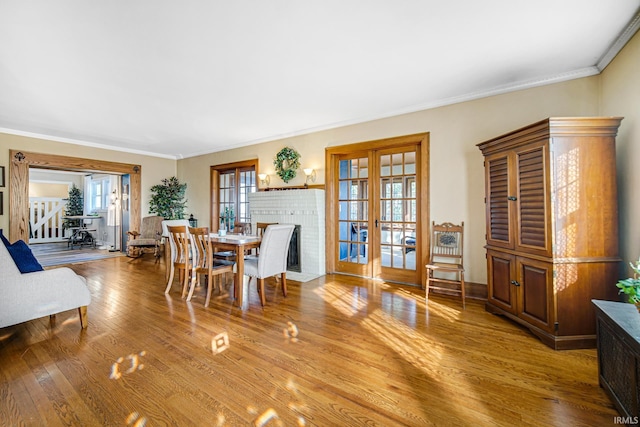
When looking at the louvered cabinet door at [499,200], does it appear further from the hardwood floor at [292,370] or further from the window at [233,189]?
the window at [233,189]

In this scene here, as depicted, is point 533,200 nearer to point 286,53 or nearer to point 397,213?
point 397,213

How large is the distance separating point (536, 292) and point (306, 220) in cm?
326

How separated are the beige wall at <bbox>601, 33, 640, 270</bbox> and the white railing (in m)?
13.2

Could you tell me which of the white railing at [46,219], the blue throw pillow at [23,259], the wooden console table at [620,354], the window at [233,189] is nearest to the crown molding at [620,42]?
the wooden console table at [620,354]

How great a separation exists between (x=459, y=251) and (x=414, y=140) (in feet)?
5.51

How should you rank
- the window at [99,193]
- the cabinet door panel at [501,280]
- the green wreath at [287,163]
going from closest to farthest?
the cabinet door panel at [501,280] → the green wreath at [287,163] → the window at [99,193]

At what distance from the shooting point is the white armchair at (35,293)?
215cm

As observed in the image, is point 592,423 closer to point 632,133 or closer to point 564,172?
point 564,172

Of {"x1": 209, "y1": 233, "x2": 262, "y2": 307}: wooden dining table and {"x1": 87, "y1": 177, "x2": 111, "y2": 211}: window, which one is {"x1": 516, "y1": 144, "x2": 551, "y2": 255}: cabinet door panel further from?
{"x1": 87, "y1": 177, "x2": 111, "y2": 211}: window

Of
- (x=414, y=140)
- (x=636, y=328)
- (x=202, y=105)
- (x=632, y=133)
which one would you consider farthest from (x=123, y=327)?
(x=632, y=133)

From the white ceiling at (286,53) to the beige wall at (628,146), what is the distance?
7.9 inches

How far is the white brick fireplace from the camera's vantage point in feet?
15.4

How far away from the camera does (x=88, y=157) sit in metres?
5.98

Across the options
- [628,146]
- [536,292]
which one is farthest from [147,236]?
[628,146]
